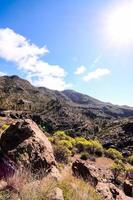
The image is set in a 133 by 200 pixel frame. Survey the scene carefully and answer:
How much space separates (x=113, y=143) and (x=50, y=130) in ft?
68.2

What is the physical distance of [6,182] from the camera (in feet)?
25.8

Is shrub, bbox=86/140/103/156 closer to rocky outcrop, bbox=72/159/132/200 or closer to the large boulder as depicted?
rocky outcrop, bbox=72/159/132/200

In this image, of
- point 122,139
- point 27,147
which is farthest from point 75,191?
point 122,139

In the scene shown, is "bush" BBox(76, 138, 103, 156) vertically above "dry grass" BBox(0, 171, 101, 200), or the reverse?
"dry grass" BBox(0, 171, 101, 200)

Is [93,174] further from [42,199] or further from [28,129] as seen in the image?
[42,199]

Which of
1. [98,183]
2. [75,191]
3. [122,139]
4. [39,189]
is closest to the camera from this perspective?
[39,189]

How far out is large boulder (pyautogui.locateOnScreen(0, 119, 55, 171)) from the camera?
9.43 meters

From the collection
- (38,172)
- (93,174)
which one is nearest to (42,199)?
(38,172)

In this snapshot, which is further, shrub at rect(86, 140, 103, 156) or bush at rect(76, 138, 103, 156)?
shrub at rect(86, 140, 103, 156)

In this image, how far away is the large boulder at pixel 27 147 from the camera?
9430 millimetres

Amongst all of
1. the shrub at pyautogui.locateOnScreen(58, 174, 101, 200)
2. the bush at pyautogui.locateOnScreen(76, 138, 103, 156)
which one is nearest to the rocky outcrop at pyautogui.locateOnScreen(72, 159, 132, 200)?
the shrub at pyautogui.locateOnScreen(58, 174, 101, 200)

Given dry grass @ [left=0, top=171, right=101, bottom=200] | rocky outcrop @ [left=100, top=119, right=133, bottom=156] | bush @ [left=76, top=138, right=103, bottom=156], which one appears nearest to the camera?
dry grass @ [left=0, top=171, right=101, bottom=200]

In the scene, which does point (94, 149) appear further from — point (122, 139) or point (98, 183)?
point (98, 183)

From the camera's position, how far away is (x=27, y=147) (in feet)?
32.3
